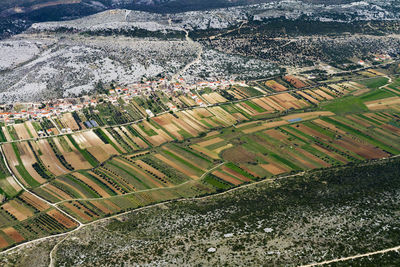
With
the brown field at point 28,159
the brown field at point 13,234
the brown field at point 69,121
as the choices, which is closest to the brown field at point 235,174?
the brown field at point 28,159

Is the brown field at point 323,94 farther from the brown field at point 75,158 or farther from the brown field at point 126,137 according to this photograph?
the brown field at point 75,158

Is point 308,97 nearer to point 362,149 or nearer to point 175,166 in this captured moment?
point 362,149

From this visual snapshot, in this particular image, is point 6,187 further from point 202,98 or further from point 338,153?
point 338,153

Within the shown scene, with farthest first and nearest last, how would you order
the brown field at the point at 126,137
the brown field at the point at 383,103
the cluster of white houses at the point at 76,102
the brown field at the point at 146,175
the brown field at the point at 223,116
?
the brown field at the point at 383,103
the cluster of white houses at the point at 76,102
the brown field at the point at 223,116
the brown field at the point at 126,137
the brown field at the point at 146,175

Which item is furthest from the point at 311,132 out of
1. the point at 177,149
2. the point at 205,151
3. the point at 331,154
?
the point at 177,149

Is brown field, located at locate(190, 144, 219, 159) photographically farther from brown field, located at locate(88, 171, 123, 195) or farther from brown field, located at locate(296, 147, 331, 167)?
brown field, located at locate(88, 171, 123, 195)

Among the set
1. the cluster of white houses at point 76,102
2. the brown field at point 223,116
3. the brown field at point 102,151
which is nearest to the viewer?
the brown field at point 102,151

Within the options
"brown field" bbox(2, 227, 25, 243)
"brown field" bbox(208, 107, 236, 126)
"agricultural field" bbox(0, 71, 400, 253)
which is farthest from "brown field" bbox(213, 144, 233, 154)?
"brown field" bbox(2, 227, 25, 243)
